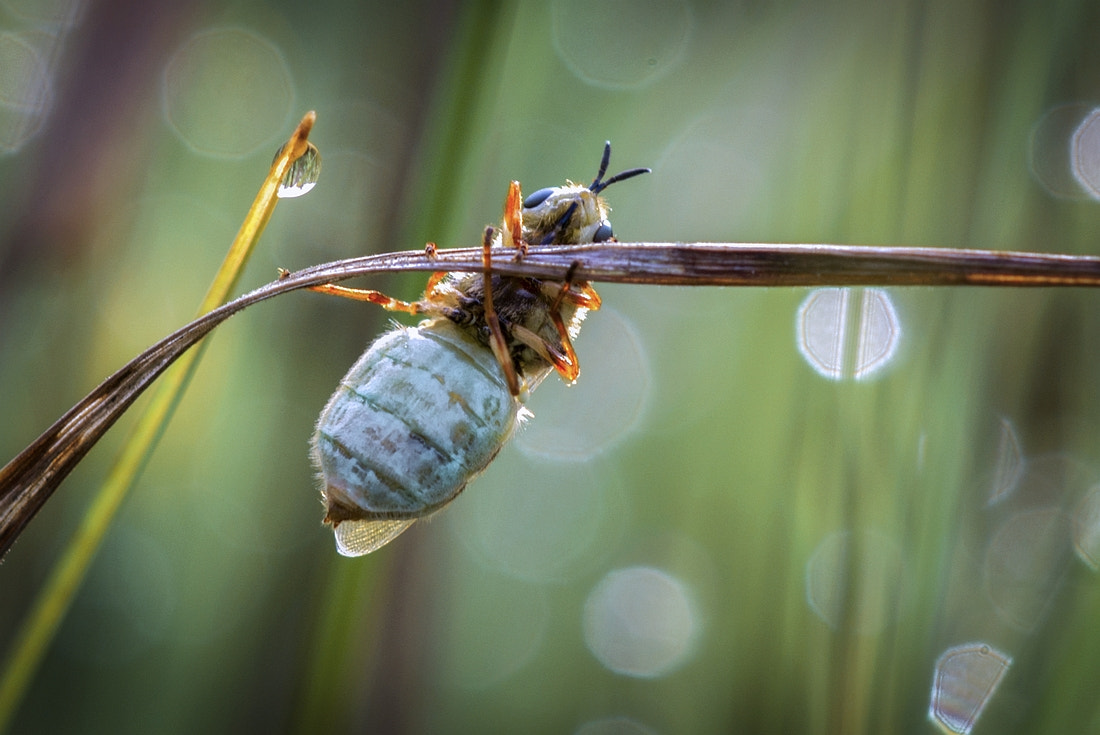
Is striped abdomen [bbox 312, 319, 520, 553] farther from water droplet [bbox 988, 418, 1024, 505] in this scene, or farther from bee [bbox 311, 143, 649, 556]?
water droplet [bbox 988, 418, 1024, 505]

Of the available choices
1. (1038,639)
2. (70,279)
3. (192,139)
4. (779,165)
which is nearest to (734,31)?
(779,165)

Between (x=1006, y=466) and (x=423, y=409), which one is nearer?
(x=423, y=409)

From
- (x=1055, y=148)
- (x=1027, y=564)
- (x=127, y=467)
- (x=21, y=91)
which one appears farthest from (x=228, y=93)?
(x=1027, y=564)

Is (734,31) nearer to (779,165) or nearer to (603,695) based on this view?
(779,165)

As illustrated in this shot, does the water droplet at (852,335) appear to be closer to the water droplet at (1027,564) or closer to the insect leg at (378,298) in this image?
the water droplet at (1027,564)

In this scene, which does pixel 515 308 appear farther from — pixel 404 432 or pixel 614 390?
pixel 614 390

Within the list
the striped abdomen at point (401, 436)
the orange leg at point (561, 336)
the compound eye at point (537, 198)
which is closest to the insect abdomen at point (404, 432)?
the striped abdomen at point (401, 436)
